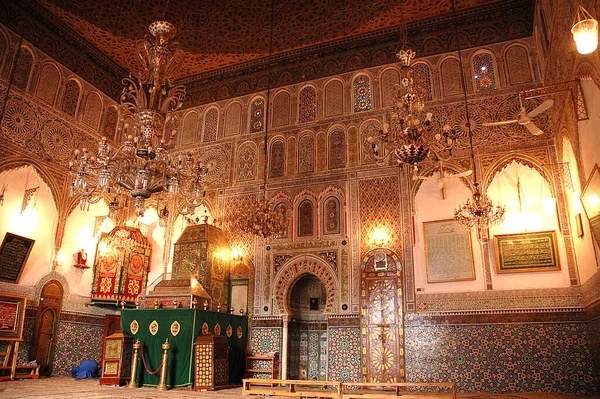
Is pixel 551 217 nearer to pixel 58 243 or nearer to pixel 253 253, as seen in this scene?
pixel 253 253

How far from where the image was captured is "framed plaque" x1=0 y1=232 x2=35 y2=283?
8.18 meters

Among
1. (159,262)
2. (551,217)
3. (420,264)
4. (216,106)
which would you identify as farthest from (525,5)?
(159,262)

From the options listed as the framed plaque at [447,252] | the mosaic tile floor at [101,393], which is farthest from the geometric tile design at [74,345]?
the framed plaque at [447,252]

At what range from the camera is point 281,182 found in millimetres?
9953

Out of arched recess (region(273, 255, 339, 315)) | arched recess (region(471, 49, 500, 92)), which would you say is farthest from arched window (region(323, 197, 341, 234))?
arched recess (region(471, 49, 500, 92))

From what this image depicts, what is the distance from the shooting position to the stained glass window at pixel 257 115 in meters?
10.6

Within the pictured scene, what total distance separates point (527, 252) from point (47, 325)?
9034 millimetres

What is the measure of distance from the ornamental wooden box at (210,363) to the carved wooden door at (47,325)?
354cm

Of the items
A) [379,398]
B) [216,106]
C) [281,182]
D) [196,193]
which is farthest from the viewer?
[216,106]

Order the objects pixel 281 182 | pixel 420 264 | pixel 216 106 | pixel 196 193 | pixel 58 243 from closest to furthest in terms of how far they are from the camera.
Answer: pixel 196 193, pixel 420 264, pixel 58 243, pixel 281 182, pixel 216 106

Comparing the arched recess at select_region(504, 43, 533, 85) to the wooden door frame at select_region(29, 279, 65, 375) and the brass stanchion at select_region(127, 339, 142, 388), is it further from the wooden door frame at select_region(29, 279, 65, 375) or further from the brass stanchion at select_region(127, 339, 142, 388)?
the wooden door frame at select_region(29, 279, 65, 375)

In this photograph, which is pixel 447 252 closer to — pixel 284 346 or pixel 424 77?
pixel 284 346

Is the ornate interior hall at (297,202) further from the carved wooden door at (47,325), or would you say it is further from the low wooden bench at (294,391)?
the low wooden bench at (294,391)

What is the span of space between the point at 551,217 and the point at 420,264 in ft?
7.64
